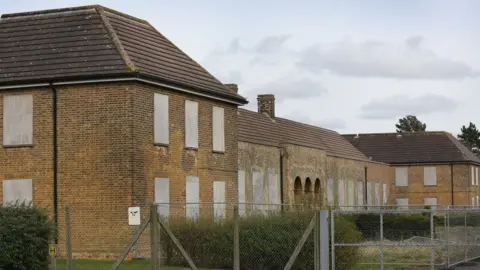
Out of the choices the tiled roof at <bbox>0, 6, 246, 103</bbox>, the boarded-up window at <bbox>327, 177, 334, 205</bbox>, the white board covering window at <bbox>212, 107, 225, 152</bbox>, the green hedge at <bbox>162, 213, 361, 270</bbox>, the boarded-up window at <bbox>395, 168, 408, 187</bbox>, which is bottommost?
the green hedge at <bbox>162, 213, 361, 270</bbox>

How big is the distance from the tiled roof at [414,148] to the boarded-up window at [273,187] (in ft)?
106

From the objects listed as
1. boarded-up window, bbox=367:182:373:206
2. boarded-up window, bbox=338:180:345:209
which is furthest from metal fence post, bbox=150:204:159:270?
boarded-up window, bbox=367:182:373:206

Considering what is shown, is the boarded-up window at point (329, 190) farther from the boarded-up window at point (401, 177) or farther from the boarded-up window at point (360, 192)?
the boarded-up window at point (401, 177)

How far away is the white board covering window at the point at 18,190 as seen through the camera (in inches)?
1154

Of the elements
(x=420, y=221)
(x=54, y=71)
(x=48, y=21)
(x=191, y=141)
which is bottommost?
(x=420, y=221)

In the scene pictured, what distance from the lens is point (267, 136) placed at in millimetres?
46812

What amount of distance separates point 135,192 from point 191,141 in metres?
4.30

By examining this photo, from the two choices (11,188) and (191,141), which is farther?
(191,141)

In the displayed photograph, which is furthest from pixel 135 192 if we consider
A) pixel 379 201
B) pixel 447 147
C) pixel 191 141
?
pixel 447 147

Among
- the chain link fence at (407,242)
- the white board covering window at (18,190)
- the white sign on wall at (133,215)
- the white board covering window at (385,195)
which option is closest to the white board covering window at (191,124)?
the white board covering window at (18,190)

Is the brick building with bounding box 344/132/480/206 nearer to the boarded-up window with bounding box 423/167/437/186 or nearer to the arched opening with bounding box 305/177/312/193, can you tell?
the boarded-up window with bounding box 423/167/437/186

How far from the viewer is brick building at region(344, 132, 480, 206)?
74.2 metres

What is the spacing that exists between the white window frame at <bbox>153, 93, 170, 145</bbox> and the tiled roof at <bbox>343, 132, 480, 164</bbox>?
159 ft

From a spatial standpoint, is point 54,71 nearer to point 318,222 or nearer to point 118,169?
point 118,169
